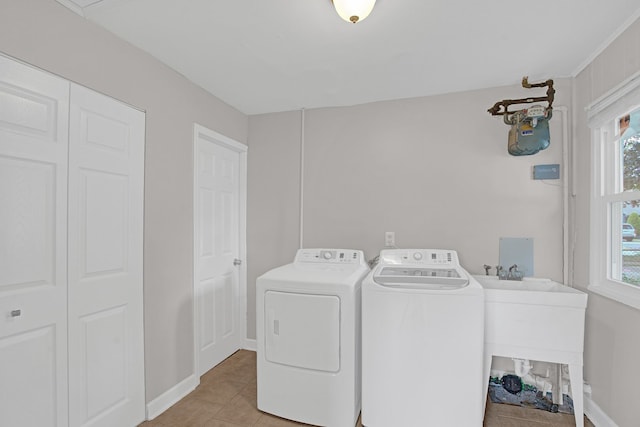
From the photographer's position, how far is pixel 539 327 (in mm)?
1957

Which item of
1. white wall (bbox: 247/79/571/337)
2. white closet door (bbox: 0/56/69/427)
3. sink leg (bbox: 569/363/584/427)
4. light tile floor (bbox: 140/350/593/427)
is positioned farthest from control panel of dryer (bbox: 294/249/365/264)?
white closet door (bbox: 0/56/69/427)

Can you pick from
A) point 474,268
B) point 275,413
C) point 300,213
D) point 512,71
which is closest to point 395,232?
point 474,268

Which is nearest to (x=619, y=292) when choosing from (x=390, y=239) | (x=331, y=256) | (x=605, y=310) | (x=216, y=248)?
(x=605, y=310)

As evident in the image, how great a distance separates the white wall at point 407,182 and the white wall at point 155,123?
830 mm

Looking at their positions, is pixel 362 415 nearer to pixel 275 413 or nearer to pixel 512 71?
pixel 275 413

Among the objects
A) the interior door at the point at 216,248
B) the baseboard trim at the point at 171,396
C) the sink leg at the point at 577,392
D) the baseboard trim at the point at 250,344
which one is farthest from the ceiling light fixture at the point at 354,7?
the baseboard trim at the point at 250,344

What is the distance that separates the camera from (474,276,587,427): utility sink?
190cm

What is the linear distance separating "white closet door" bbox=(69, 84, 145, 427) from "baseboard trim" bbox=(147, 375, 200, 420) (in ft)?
0.23

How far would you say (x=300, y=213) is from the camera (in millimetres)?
3055

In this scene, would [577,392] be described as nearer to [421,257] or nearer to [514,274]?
[514,274]

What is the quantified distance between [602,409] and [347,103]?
2870mm

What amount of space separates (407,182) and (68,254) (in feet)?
7.95

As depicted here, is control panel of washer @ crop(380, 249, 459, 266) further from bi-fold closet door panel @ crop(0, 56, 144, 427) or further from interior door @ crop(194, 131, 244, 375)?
bi-fold closet door panel @ crop(0, 56, 144, 427)

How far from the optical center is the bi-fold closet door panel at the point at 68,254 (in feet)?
4.54
